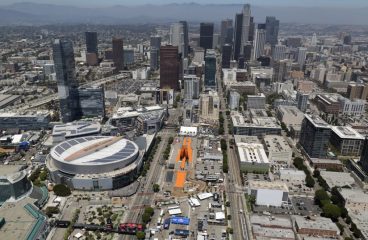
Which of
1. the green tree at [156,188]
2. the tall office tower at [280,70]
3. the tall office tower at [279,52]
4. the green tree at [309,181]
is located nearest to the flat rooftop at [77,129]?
the green tree at [156,188]

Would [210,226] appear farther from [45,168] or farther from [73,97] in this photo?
[73,97]

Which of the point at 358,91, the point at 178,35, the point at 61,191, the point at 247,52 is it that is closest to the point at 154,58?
the point at 178,35

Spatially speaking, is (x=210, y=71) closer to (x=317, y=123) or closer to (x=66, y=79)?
(x=66, y=79)

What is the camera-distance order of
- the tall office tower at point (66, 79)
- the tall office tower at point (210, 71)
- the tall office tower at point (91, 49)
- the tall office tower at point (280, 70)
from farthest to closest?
the tall office tower at point (91, 49)
the tall office tower at point (280, 70)
the tall office tower at point (210, 71)
the tall office tower at point (66, 79)

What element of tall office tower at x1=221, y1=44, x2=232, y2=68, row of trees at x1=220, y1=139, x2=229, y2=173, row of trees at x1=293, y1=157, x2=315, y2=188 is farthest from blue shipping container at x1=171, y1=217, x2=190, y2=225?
tall office tower at x1=221, y1=44, x2=232, y2=68

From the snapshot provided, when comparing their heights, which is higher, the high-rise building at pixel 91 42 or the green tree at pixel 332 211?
the high-rise building at pixel 91 42

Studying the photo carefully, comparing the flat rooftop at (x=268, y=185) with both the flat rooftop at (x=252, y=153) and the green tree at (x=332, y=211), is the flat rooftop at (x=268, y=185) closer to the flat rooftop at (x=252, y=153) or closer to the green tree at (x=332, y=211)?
the green tree at (x=332, y=211)
